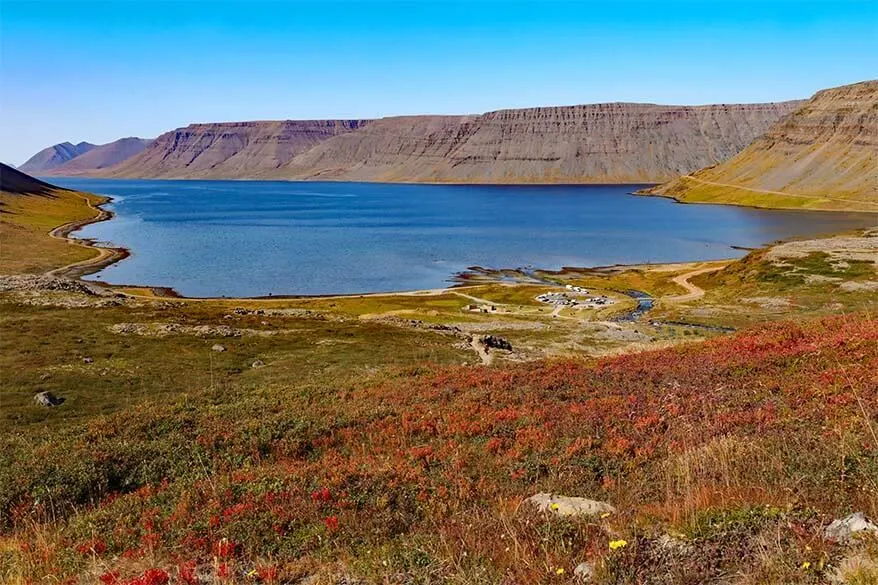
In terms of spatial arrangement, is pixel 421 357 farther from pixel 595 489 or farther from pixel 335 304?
pixel 335 304

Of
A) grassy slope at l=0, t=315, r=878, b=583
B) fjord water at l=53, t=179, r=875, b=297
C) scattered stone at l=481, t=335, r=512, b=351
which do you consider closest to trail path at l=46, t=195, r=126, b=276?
fjord water at l=53, t=179, r=875, b=297

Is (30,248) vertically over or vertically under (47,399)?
under

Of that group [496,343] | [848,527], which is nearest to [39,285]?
[496,343]

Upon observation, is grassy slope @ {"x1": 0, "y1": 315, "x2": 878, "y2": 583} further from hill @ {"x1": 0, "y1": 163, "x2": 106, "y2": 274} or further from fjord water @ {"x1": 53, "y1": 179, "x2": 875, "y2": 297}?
hill @ {"x1": 0, "y1": 163, "x2": 106, "y2": 274}

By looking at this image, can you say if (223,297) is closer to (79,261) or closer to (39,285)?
(39,285)

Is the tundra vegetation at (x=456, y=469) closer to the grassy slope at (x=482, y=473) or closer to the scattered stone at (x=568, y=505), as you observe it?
the grassy slope at (x=482, y=473)

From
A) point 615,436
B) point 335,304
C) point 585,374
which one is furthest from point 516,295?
point 615,436
